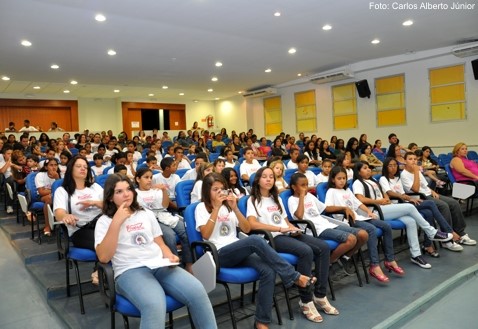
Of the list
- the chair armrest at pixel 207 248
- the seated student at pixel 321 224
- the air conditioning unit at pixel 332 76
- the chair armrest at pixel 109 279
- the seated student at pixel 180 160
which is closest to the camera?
the chair armrest at pixel 109 279

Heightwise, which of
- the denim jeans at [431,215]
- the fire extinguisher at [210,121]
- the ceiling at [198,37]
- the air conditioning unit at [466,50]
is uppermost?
the ceiling at [198,37]

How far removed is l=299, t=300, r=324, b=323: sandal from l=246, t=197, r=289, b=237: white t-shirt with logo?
0.60 meters

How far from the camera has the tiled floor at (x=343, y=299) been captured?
279cm

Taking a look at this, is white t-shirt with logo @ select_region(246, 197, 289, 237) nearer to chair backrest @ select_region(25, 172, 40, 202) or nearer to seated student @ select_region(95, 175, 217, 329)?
seated student @ select_region(95, 175, 217, 329)

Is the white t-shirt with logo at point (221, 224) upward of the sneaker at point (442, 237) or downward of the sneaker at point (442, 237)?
upward

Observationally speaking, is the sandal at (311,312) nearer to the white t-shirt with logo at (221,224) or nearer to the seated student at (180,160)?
the white t-shirt with logo at (221,224)

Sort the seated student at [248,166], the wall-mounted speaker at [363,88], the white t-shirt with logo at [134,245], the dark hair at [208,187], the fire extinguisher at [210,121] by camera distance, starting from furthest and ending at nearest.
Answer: the fire extinguisher at [210,121] < the wall-mounted speaker at [363,88] < the seated student at [248,166] < the dark hair at [208,187] < the white t-shirt with logo at [134,245]

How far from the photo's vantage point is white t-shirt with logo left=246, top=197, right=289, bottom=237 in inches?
125

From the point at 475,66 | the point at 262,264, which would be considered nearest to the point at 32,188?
the point at 262,264

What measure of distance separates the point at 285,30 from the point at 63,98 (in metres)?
10.9

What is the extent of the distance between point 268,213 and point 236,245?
0.62 m

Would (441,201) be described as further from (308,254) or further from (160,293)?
(160,293)

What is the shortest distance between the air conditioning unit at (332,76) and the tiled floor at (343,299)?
8.23m

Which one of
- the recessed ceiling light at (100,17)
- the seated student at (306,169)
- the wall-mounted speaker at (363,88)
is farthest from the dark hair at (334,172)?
the wall-mounted speaker at (363,88)
